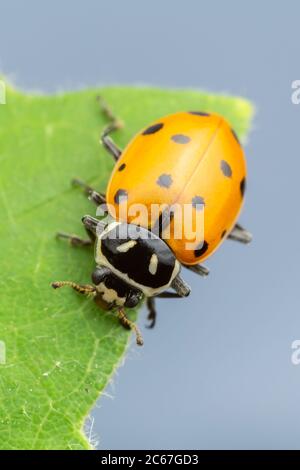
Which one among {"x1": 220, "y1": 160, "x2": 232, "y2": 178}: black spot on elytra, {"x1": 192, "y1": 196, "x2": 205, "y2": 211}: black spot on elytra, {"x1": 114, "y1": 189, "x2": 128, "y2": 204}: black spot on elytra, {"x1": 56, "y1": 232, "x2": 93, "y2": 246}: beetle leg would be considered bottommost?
{"x1": 56, "y1": 232, "x2": 93, "y2": 246}: beetle leg

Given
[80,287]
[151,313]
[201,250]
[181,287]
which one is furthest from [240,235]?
[80,287]

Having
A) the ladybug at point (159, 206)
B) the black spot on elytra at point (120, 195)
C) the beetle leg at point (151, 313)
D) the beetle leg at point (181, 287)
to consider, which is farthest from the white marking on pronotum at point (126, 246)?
the beetle leg at point (151, 313)

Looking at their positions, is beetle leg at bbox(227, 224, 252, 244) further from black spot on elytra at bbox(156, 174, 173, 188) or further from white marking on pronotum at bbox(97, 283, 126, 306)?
white marking on pronotum at bbox(97, 283, 126, 306)

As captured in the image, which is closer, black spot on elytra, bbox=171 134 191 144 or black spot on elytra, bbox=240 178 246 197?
black spot on elytra, bbox=171 134 191 144

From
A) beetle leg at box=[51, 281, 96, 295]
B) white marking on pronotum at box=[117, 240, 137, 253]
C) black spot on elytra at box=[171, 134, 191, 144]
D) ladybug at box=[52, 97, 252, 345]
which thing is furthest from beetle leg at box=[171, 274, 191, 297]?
black spot on elytra at box=[171, 134, 191, 144]

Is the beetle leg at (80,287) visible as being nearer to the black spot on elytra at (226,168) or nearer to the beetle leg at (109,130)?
the beetle leg at (109,130)

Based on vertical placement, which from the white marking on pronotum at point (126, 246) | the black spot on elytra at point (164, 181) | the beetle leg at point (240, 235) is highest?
the black spot on elytra at point (164, 181)

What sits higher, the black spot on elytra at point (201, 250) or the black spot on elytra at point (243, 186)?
the black spot on elytra at point (243, 186)
